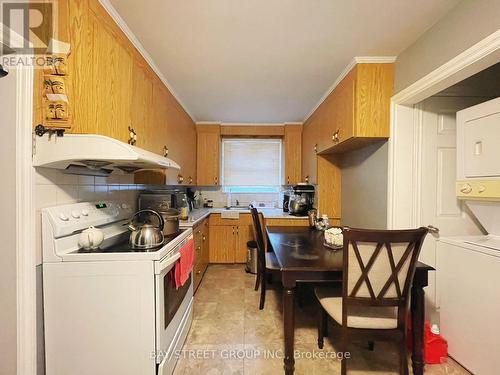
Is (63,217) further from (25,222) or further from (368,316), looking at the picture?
(368,316)

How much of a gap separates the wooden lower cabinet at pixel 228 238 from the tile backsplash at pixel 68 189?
1912 millimetres

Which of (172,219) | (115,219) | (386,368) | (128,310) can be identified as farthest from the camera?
(172,219)

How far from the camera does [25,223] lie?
1.17m

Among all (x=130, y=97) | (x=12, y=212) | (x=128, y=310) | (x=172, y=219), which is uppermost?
(x=130, y=97)

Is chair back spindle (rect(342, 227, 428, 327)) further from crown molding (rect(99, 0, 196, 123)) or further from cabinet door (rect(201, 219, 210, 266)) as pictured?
cabinet door (rect(201, 219, 210, 266))

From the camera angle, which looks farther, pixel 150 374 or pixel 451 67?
pixel 451 67

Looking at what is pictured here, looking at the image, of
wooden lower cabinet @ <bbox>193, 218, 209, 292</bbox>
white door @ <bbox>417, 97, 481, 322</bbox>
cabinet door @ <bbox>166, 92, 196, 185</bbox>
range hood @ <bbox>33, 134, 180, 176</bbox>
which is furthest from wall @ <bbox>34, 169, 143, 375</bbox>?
white door @ <bbox>417, 97, 481, 322</bbox>

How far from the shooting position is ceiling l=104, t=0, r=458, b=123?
1.48 meters

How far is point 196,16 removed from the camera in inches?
61.4

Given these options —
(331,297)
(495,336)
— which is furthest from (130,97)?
(495,336)

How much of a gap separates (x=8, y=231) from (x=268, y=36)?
196cm

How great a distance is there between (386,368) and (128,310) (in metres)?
1.78

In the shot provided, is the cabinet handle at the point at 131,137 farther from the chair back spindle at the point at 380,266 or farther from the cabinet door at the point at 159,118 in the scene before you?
the chair back spindle at the point at 380,266

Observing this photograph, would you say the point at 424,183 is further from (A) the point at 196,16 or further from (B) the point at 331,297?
(A) the point at 196,16
